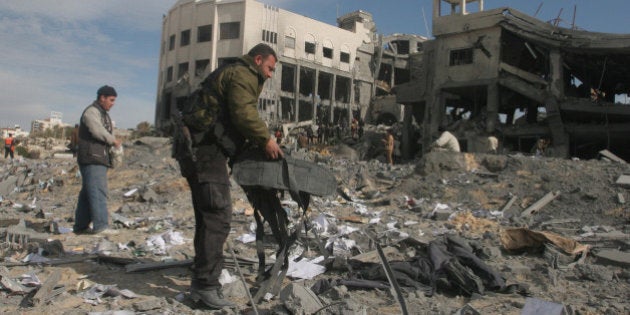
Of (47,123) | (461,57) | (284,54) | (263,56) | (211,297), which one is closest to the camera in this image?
(211,297)

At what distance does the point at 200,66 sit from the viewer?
3347 centimetres

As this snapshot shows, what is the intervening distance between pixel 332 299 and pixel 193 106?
5.09 feet

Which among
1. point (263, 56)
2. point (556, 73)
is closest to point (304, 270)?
point (263, 56)

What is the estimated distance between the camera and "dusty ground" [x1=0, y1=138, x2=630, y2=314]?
2.89 meters

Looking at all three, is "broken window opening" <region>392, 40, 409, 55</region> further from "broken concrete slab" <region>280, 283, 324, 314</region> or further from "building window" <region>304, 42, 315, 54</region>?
"broken concrete slab" <region>280, 283, 324, 314</region>

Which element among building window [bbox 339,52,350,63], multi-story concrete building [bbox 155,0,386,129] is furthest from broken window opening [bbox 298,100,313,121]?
building window [bbox 339,52,350,63]

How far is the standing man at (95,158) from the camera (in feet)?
15.3

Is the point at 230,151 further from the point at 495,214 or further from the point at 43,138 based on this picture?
the point at 43,138

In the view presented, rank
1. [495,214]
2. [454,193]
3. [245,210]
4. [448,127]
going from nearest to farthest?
[245,210], [495,214], [454,193], [448,127]

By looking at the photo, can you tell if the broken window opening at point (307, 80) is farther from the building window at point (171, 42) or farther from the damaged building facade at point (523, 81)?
the damaged building facade at point (523, 81)

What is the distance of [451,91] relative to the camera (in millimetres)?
22734

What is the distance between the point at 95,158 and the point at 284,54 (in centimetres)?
2996

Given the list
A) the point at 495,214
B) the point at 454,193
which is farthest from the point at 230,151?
the point at 454,193

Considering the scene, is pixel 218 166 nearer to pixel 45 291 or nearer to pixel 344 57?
pixel 45 291
